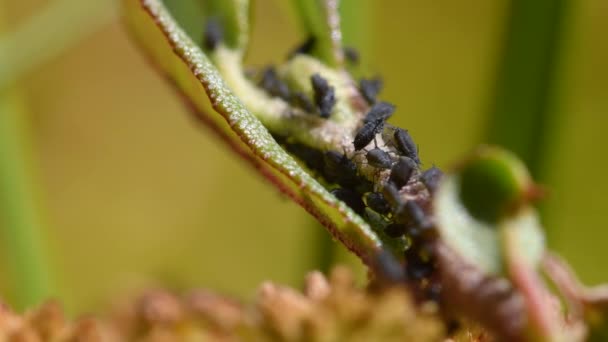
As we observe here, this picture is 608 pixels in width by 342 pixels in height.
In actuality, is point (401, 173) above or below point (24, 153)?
below

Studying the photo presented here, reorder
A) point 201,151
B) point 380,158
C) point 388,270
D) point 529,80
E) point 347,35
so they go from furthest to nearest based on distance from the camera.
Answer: point 201,151 < point 529,80 < point 347,35 < point 380,158 < point 388,270

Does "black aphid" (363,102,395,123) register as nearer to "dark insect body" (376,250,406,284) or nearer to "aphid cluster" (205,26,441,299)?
"aphid cluster" (205,26,441,299)

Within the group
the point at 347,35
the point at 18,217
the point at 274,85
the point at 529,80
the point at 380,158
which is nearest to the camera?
the point at 380,158

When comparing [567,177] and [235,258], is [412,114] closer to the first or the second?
[567,177]

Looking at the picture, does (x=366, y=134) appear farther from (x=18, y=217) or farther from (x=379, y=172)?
(x=18, y=217)

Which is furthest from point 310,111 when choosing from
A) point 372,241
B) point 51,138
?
point 51,138

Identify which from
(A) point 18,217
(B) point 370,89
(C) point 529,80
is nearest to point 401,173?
(B) point 370,89

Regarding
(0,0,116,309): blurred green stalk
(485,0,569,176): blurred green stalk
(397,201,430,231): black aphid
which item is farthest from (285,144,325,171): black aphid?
(0,0,116,309): blurred green stalk
